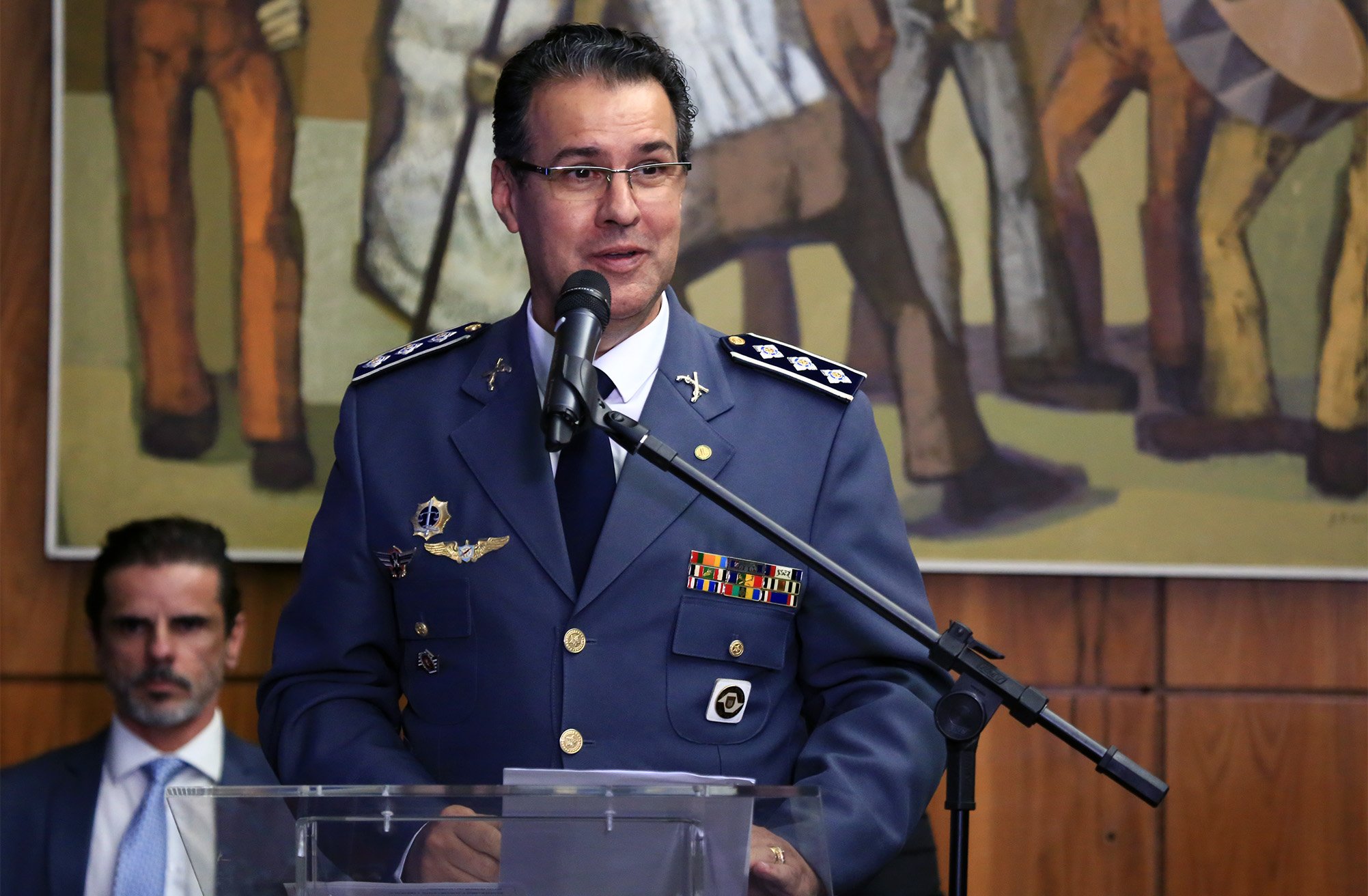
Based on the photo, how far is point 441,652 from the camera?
168 cm

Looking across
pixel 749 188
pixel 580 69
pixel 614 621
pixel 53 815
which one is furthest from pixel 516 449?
pixel 53 815

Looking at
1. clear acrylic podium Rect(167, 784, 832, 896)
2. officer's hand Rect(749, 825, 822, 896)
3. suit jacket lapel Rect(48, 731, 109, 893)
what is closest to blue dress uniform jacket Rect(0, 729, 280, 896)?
suit jacket lapel Rect(48, 731, 109, 893)

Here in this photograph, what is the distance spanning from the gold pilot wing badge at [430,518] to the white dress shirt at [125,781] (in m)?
1.18

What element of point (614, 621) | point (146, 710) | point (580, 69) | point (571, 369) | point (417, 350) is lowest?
point (146, 710)

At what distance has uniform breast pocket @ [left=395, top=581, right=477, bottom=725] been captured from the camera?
5.45ft

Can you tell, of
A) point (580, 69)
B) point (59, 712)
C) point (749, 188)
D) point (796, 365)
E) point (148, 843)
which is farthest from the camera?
point (59, 712)

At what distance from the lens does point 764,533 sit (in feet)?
4.38

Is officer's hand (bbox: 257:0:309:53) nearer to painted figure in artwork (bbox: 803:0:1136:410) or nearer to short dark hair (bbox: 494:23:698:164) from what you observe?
painted figure in artwork (bbox: 803:0:1136:410)

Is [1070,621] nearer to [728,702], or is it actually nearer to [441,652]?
[728,702]

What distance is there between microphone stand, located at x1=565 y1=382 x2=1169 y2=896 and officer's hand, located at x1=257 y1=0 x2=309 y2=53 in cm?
183

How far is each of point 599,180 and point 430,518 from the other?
0.44 meters

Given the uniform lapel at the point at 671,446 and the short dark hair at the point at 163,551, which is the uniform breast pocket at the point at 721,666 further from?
the short dark hair at the point at 163,551

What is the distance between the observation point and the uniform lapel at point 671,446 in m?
1.64

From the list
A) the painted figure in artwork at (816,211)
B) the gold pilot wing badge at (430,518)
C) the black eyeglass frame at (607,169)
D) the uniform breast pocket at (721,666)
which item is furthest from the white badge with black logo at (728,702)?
the painted figure in artwork at (816,211)
